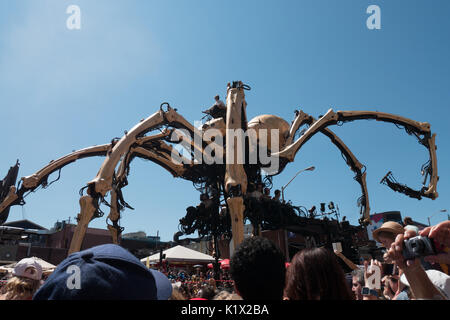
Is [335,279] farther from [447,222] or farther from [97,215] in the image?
[97,215]

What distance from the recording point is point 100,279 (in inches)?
47.7

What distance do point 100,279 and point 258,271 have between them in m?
0.83

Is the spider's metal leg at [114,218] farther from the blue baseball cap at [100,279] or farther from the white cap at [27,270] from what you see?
the blue baseball cap at [100,279]

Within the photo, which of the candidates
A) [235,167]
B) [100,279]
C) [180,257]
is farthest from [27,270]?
[180,257]

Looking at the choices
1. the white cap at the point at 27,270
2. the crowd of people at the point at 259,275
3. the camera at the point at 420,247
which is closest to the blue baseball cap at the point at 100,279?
the crowd of people at the point at 259,275

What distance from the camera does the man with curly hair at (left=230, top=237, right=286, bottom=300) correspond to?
5.19 feet

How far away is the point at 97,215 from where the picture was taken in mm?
7535

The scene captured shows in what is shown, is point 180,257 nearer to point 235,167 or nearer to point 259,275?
point 235,167

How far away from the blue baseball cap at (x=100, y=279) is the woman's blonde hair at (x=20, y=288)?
1.61 metres

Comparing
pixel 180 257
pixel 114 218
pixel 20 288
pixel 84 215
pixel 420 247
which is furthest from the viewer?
pixel 180 257
